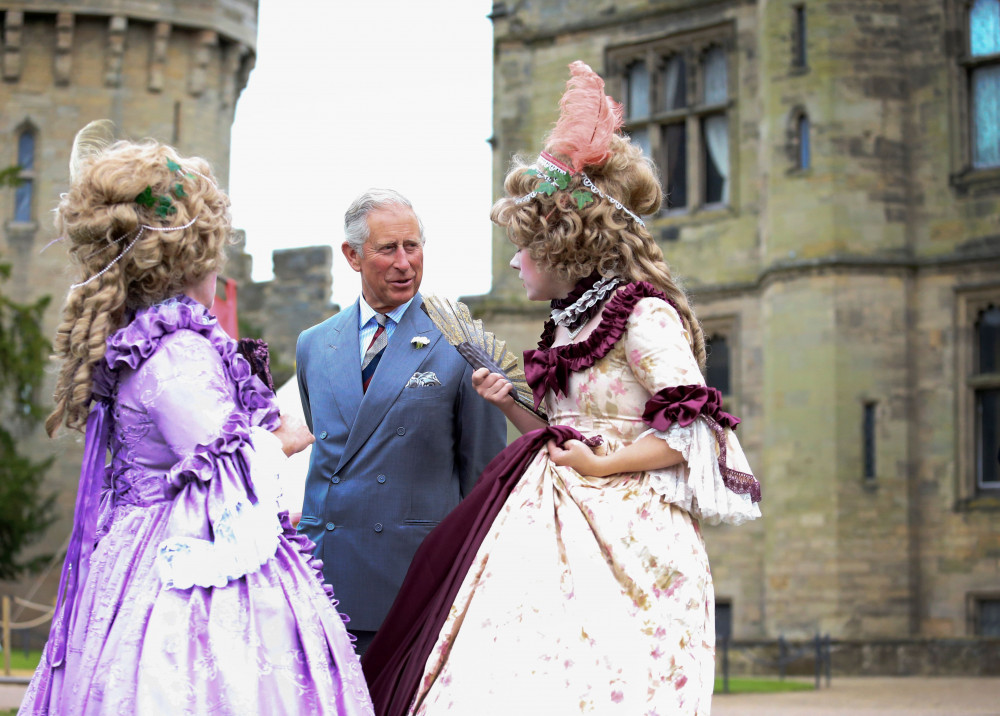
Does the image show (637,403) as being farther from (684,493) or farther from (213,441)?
(213,441)

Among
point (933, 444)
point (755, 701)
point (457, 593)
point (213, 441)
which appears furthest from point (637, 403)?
point (933, 444)

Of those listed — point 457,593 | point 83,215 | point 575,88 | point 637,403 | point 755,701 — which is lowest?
point 755,701

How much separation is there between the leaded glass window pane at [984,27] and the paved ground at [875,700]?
20.3 feet

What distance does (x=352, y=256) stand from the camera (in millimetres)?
4355

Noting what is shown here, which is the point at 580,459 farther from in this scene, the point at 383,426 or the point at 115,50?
the point at 115,50

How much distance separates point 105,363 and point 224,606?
0.65 m

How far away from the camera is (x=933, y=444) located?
1418 centimetres

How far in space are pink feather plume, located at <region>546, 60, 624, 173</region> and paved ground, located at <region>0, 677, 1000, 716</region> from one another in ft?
18.6

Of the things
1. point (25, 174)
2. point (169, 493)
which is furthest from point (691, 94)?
point (169, 493)

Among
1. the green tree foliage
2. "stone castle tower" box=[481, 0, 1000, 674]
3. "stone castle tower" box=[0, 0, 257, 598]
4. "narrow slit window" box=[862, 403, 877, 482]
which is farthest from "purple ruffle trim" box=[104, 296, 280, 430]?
"stone castle tower" box=[0, 0, 257, 598]

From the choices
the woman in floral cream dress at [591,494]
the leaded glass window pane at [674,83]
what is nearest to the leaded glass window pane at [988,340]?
the leaded glass window pane at [674,83]

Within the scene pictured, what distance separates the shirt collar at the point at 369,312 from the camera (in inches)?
173

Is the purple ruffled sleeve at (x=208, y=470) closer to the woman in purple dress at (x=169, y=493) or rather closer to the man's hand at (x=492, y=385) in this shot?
the woman in purple dress at (x=169, y=493)

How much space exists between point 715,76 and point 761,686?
6.97 m
